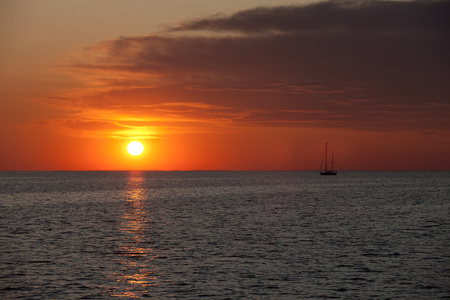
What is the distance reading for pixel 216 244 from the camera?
52.8 m

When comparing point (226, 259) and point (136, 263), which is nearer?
point (136, 263)

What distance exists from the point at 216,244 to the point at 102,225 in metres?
25.3

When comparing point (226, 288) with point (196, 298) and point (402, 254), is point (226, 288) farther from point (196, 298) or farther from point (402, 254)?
point (402, 254)

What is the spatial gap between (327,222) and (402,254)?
2771cm

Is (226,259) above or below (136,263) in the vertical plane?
above

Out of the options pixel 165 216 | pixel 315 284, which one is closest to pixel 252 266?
pixel 315 284

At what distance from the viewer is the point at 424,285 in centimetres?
3553

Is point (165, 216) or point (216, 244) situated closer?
point (216, 244)

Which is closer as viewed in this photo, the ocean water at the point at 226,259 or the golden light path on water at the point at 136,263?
the ocean water at the point at 226,259

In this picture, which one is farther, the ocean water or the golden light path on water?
the golden light path on water

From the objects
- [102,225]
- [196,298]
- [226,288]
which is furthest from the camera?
[102,225]

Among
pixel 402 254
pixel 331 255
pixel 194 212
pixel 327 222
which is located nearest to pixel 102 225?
pixel 194 212

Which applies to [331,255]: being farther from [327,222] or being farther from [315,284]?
Answer: [327,222]

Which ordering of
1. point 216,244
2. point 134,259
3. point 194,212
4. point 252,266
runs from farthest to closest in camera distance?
point 194,212
point 216,244
point 134,259
point 252,266
